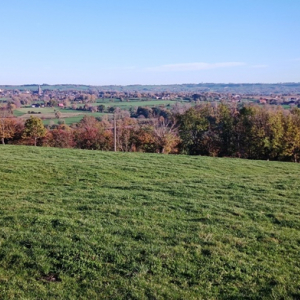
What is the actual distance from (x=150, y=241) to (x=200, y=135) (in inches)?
1828

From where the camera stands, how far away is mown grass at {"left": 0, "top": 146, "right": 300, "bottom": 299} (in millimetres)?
6418

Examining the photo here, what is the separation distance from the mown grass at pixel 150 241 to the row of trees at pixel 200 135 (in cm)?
3123

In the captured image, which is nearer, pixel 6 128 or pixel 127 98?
pixel 6 128

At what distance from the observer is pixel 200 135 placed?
176 feet

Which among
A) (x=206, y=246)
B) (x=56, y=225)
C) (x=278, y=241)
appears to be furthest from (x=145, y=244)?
(x=278, y=241)

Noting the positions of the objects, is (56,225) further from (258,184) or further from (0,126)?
(0,126)

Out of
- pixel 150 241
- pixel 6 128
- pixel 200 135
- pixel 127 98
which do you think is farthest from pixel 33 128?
pixel 127 98

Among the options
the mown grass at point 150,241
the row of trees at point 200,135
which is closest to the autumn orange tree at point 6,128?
the row of trees at point 200,135

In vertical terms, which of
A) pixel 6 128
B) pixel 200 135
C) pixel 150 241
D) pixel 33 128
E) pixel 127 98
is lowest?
pixel 200 135

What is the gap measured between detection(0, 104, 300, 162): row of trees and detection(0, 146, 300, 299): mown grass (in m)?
31.2

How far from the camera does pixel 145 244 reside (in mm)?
8172

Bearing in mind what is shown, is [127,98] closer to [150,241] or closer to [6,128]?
[6,128]

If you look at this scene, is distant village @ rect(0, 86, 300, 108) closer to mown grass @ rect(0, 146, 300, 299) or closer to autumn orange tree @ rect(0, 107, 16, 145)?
autumn orange tree @ rect(0, 107, 16, 145)

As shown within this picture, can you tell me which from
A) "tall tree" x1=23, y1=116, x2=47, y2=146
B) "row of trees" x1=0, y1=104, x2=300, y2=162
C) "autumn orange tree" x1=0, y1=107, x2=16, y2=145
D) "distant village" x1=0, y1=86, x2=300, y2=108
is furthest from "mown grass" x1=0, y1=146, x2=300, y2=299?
"distant village" x1=0, y1=86, x2=300, y2=108
